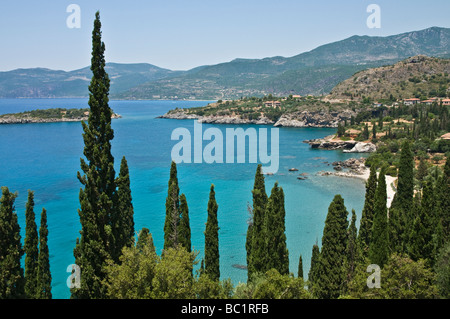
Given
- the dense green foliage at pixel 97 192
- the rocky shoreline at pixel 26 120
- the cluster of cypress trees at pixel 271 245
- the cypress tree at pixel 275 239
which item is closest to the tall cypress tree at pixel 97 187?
the dense green foliage at pixel 97 192

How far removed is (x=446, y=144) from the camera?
7219 cm

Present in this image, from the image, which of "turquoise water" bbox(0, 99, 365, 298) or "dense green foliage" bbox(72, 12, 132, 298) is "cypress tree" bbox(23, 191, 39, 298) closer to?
"dense green foliage" bbox(72, 12, 132, 298)

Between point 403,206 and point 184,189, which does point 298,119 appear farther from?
point 403,206

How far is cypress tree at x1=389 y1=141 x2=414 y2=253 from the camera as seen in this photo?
25484 mm

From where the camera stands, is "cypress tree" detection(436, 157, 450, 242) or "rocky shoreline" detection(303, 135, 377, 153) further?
"rocky shoreline" detection(303, 135, 377, 153)

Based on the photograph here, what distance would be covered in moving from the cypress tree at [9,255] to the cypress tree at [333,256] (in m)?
14.9

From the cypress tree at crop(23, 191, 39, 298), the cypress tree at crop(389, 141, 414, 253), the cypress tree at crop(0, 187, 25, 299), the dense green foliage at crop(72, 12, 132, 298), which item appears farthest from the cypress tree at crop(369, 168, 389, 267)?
the cypress tree at crop(23, 191, 39, 298)

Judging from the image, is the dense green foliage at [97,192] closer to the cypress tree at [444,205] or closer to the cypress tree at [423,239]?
the cypress tree at [423,239]

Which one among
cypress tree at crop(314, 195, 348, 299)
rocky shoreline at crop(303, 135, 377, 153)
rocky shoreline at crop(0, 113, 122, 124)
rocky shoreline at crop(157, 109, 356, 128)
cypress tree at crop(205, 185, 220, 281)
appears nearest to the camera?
cypress tree at crop(314, 195, 348, 299)

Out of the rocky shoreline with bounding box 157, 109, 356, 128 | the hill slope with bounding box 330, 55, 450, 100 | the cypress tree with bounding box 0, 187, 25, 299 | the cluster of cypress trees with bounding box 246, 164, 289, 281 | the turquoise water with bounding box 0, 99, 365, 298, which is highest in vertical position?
the hill slope with bounding box 330, 55, 450, 100

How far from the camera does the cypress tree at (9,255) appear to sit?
557 inches

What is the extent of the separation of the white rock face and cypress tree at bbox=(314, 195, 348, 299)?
71625 millimetres

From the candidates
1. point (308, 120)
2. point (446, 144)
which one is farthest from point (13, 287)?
point (308, 120)
